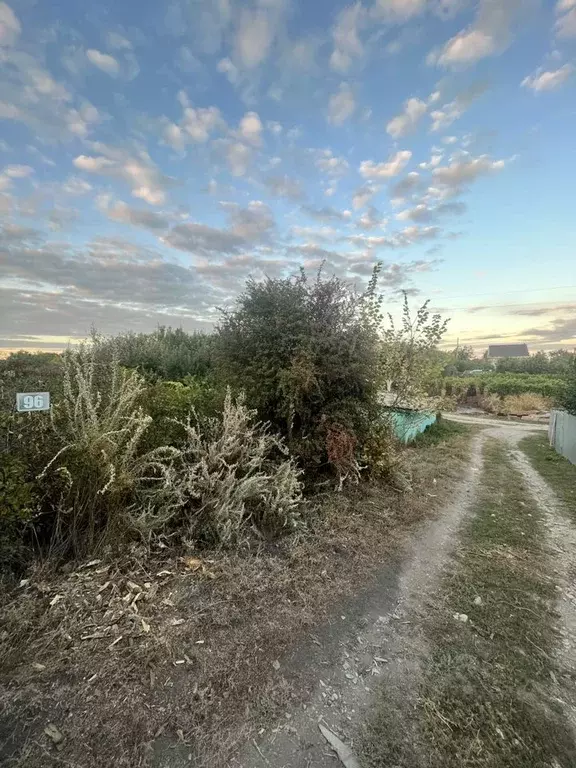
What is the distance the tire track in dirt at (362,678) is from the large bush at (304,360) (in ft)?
7.28

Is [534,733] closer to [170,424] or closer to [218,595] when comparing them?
[218,595]

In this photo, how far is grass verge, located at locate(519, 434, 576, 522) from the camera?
692 cm

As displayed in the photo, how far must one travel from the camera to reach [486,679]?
7.95 feet

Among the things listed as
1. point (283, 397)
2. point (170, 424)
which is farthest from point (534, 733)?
point (283, 397)

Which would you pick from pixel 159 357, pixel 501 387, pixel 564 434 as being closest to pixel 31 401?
pixel 159 357

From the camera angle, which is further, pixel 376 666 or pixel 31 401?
pixel 31 401

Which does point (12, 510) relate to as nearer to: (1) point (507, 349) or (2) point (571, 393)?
(2) point (571, 393)

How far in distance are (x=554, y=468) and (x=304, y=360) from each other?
799 centimetres

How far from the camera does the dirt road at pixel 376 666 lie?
1.90 metres

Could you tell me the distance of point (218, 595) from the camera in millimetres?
2900

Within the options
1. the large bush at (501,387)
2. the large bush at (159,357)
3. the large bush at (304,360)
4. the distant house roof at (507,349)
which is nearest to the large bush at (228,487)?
the large bush at (304,360)

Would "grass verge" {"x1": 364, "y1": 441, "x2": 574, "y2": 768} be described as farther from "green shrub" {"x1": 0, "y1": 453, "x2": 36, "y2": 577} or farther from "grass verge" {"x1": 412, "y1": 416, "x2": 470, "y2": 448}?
"grass verge" {"x1": 412, "y1": 416, "x2": 470, "y2": 448}

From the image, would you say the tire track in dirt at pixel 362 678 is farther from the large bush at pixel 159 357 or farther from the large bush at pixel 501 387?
the large bush at pixel 501 387

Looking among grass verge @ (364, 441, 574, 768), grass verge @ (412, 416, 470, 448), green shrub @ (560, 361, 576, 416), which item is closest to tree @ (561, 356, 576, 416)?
green shrub @ (560, 361, 576, 416)
